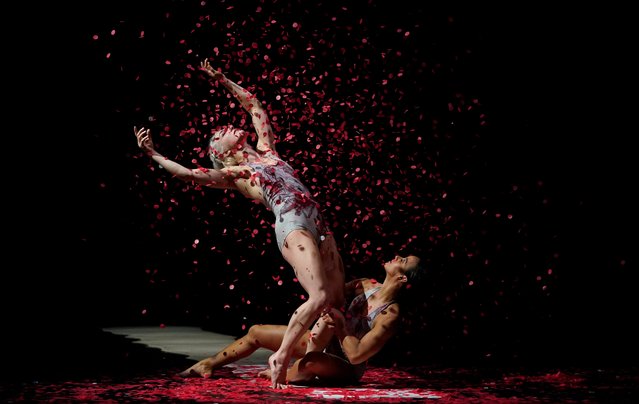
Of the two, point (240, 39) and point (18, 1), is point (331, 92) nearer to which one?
point (240, 39)

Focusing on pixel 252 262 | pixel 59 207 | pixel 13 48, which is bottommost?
pixel 252 262

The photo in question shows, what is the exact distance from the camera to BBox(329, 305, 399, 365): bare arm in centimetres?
416

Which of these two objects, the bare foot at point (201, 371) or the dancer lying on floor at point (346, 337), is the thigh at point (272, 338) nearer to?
the dancer lying on floor at point (346, 337)

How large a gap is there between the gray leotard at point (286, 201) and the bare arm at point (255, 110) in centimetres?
18

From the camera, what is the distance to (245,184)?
14.8 ft

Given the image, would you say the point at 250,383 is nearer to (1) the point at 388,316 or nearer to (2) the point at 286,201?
(1) the point at 388,316

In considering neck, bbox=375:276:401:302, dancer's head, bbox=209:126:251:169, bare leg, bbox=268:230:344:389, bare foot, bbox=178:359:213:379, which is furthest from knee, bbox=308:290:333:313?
dancer's head, bbox=209:126:251:169

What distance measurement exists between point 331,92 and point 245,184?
1.11m

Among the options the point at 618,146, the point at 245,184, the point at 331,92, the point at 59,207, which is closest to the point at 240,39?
the point at 331,92

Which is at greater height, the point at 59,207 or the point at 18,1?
the point at 18,1

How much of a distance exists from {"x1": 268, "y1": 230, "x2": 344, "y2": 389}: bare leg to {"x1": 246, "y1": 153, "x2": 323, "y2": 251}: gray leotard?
58mm

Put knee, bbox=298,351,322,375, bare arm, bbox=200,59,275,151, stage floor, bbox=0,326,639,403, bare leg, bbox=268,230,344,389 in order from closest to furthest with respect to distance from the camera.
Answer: stage floor, bbox=0,326,639,403 < bare leg, bbox=268,230,344,389 < knee, bbox=298,351,322,375 < bare arm, bbox=200,59,275,151

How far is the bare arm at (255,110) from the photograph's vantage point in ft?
15.4

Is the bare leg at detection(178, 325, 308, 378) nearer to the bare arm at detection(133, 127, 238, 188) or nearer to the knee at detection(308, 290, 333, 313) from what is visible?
the knee at detection(308, 290, 333, 313)
